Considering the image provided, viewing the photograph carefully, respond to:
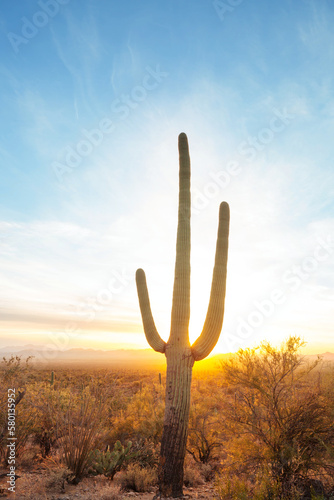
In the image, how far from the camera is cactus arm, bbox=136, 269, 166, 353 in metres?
8.63

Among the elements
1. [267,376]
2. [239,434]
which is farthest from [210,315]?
[239,434]

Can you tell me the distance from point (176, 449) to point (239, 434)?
1.46 m

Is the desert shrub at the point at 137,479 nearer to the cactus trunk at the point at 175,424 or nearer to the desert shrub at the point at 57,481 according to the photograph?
the cactus trunk at the point at 175,424

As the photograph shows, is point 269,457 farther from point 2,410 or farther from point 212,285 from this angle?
point 2,410

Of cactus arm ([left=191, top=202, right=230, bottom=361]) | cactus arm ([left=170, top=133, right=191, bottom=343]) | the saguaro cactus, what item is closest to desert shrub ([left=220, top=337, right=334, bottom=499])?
cactus arm ([left=191, top=202, right=230, bottom=361])

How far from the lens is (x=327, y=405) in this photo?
669 centimetres

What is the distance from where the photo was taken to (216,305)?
8.58 metres

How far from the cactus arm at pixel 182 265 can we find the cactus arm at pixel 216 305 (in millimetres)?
431

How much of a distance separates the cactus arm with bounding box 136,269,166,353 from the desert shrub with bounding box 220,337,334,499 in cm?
196

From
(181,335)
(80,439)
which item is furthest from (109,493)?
(181,335)

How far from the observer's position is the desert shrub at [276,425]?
600 centimetres

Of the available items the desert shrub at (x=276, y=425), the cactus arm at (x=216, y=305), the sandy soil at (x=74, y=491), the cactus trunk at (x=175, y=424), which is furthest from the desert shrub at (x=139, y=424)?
the desert shrub at (x=276, y=425)

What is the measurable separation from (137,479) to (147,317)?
379cm

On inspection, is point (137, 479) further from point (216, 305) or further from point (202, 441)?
point (216, 305)
